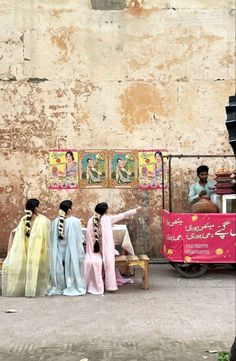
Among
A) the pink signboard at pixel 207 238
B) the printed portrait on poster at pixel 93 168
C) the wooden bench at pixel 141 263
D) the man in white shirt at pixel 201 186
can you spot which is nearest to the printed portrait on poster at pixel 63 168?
the printed portrait on poster at pixel 93 168

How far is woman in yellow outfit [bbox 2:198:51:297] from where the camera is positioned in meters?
7.82

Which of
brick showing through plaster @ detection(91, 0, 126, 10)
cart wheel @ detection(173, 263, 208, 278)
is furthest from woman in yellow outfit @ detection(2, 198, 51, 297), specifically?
brick showing through plaster @ detection(91, 0, 126, 10)

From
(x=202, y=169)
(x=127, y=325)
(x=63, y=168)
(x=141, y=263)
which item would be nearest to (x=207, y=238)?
(x=141, y=263)

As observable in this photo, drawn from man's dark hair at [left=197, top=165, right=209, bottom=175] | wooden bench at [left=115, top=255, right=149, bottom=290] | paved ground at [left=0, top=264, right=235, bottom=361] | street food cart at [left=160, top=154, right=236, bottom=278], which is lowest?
paved ground at [left=0, top=264, right=235, bottom=361]

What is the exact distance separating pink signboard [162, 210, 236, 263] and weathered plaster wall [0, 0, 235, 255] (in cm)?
196

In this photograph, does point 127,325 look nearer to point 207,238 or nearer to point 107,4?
point 207,238

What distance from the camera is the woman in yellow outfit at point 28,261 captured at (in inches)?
308

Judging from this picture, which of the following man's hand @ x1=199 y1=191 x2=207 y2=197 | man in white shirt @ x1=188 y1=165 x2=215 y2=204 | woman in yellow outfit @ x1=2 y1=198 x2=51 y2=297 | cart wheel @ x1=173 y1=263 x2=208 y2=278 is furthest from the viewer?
man in white shirt @ x1=188 y1=165 x2=215 y2=204

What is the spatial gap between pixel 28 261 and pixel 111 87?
4.37 m

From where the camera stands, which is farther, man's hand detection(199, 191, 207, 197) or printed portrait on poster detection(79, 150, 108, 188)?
printed portrait on poster detection(79, 150, 108, 188)

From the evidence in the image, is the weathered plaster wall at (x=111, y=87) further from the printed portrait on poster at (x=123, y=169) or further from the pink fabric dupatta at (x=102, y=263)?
the pink fabric dupatta at (x=102, y=263)

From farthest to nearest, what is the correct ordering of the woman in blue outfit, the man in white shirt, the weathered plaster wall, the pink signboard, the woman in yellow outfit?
the weathered plaster wall, the man in white shirt, the pink signboard, the woman in blue outfit, the woman in yellow outfit

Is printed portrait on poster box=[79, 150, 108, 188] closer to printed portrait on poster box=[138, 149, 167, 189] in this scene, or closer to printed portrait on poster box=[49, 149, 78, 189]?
printed portrait on poster box=[49, 149, 78, 189]

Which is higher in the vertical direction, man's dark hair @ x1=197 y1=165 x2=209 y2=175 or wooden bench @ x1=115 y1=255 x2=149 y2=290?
man's dark hair @ x1=197 y1=165 x2=209 y2=175
